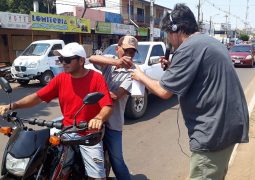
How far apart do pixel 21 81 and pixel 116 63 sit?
478 inches

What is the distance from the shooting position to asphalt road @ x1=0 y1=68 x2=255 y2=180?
4.85 m

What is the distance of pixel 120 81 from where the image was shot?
3377 mm

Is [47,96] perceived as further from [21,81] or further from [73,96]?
[21,81]

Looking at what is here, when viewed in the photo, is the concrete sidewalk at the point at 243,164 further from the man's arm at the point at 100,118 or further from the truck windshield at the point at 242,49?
the truck windshield at the point at 242,49

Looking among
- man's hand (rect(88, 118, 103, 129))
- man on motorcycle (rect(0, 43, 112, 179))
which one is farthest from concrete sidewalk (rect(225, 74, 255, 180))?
man's hand (rect(88, 118, 103, 129))

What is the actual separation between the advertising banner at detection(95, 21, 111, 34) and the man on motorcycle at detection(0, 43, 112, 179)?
27310 mm

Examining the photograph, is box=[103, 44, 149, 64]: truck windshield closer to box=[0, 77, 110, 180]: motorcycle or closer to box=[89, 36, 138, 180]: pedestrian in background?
box=[89, 36, 138, 180]: pedestrian in background

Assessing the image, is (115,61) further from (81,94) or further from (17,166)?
(17,166)

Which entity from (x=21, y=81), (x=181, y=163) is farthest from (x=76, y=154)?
(x=21, y=81)

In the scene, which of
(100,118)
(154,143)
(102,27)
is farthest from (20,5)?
(100,118)

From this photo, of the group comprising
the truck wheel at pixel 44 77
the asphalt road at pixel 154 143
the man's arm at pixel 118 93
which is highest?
the man's arm at pixel 118 93

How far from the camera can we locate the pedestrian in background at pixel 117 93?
3307mm

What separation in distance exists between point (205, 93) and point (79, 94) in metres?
1.16

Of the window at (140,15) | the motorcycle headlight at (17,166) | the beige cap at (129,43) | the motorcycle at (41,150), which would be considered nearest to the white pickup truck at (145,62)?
the beige cap at (129,43)
